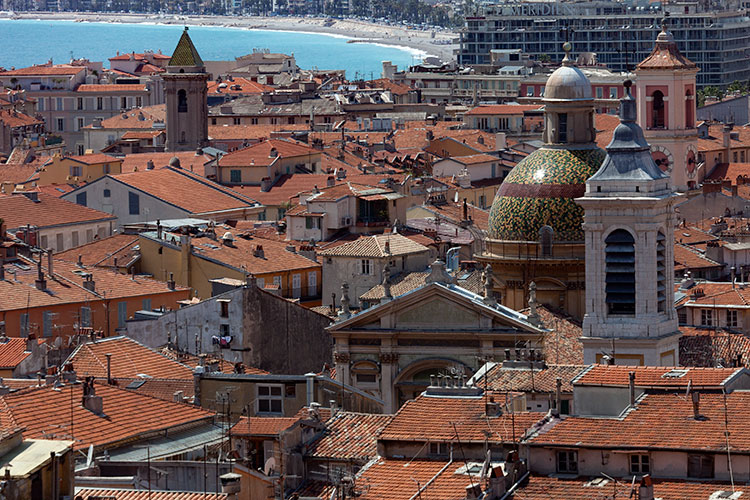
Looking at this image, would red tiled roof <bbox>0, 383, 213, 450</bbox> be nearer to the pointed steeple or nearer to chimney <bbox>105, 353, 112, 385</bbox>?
chimney <bbox>105, 353, 112, 385</bbox>

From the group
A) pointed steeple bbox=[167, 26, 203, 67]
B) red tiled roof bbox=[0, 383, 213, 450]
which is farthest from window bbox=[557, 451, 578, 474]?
pointed steeple bbox=[167, 26, 203, 67]

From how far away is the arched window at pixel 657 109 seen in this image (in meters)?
105

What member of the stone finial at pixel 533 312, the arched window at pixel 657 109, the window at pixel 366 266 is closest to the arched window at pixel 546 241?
the stone finial at pixel 533 312

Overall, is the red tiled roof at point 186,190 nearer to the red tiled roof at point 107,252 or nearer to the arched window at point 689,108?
the red tiled roof at point 107,252

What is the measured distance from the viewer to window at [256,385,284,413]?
140ft

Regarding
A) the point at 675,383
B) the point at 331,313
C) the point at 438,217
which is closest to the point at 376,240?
the point at 331,313

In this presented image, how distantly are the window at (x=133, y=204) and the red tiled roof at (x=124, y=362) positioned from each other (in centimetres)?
4189

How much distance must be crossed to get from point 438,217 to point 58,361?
27.8m

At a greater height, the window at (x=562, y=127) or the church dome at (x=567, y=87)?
the church dome at (x=567, y=87)

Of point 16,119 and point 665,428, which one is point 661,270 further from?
point 16,119

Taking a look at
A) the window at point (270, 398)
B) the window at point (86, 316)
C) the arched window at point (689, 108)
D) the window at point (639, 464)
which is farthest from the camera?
the arched window at point (689, 108)

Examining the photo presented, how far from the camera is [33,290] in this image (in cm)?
6050

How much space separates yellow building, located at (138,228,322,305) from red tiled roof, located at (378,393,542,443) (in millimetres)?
29914

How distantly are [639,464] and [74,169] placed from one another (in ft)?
251
